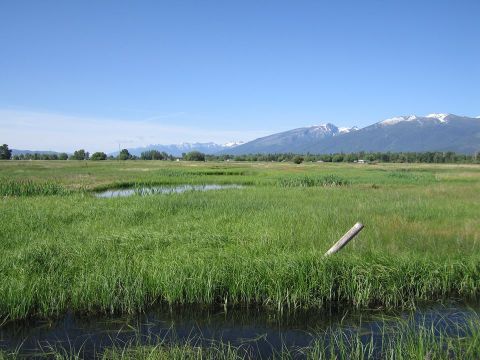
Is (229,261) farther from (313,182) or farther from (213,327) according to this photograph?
(313,182)

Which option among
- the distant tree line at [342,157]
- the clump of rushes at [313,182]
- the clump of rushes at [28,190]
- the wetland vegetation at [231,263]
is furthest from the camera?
the distant tree line at [342,157]

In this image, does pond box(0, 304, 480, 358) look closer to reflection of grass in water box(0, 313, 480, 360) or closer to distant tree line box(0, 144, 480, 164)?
reflection of grass in water box(0, 313, 480, 360)

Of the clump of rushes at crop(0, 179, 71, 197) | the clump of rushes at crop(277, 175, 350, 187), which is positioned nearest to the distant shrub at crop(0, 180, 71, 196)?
the clump of rushes at crop(0, 179, 71, 197)

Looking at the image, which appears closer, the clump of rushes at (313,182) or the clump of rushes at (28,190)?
the clump of rushes at (28,190)

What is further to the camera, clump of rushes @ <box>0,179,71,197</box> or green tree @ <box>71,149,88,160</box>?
green tree @ <box>71,149,88,160</box>

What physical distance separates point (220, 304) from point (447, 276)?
5.05 metres

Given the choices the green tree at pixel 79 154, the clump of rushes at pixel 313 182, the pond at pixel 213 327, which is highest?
the green tree at pixel 79 154

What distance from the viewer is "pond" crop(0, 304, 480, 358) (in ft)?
21.1

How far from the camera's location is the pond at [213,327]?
642cm

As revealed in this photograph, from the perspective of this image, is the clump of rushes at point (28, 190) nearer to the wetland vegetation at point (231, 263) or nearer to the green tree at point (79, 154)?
the wetland vegetation at point (231, 263)

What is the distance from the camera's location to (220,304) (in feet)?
25.9

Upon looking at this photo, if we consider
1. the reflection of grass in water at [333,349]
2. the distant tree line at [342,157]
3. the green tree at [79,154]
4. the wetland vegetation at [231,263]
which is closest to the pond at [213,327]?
the reflection of grass in water at [333,349]

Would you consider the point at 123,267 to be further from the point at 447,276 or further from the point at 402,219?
the point at 402,219

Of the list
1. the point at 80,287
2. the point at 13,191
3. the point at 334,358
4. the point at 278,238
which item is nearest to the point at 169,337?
the point at 80,287
